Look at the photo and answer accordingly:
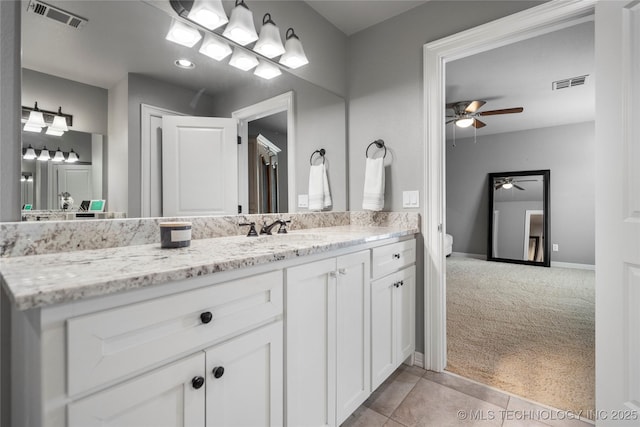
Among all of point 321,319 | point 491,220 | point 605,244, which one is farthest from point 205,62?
point 491,220

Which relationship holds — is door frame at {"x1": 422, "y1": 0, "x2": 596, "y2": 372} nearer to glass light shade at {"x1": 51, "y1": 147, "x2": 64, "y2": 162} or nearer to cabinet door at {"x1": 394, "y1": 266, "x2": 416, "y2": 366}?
cabinet door at {"x1": 394, "y1": 266, "x2": 416, "y2": 366}

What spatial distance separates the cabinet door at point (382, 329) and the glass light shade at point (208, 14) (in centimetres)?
153

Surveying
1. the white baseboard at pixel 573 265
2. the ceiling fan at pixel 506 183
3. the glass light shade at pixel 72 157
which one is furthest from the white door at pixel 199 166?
the white baseboard at pixel 573 265

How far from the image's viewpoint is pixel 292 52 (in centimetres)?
184

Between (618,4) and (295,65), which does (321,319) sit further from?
(618,4)

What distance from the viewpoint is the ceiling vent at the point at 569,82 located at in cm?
336

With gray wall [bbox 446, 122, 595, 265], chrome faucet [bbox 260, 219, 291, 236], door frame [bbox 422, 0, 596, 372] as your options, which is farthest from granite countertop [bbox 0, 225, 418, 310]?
gray wall [bbox 446, 122, 595, 265]

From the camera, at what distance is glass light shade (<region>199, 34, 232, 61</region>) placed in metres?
1.48

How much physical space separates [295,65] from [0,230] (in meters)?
1.67

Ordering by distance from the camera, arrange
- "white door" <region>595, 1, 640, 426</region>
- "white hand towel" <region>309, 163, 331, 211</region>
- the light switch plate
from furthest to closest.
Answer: "white hand towel" <region>309, 163, 331, 211</region> → the light switch plate → "white door" <region>595, 1, 640, 426</region>

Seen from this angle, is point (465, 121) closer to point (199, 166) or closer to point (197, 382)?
point (199, 166)

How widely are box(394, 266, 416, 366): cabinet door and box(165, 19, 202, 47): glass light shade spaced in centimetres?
170

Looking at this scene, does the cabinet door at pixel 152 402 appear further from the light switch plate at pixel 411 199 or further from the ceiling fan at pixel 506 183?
the ceiling fan at pixel 506 183

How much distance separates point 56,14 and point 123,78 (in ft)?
0.86
